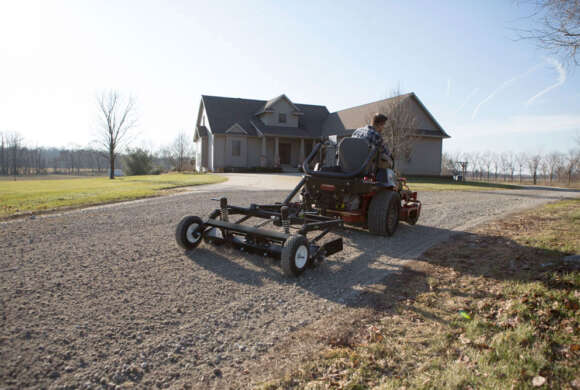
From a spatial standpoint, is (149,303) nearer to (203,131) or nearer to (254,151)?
(254,151)

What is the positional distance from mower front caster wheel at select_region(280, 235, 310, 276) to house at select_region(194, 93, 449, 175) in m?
24.6

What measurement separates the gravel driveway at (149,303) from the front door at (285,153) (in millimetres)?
27168

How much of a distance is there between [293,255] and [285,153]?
97.6ft

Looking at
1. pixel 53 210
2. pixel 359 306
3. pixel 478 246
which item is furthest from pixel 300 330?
pixel 53 210

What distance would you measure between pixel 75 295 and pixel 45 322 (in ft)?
1.97

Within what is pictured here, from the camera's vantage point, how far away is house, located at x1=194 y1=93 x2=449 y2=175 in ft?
97.6

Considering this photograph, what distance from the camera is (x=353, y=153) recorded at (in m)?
6.44

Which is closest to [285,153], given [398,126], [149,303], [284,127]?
[284,127]

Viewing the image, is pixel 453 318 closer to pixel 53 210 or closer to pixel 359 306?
pixel 359 306

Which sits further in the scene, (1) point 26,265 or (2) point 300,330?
(1) point 26,265

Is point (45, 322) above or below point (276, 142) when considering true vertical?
below

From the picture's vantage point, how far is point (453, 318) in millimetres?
3303

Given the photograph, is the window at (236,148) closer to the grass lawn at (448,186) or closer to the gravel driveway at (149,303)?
the grass lawn at (448,186)

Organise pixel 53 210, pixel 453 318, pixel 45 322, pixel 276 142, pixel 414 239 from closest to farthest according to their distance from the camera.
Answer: pixel 45 322 → pixel 453 318 → pixel 414 239 → pixel 53 210 → pixel 276 142
